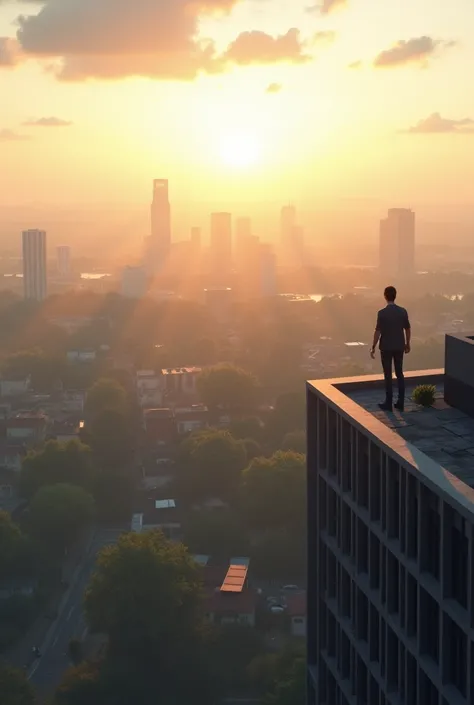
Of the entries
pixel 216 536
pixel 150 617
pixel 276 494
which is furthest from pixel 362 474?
pixel 276 494

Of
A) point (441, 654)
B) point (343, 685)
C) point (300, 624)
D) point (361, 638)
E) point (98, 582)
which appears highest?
point (441, 654)

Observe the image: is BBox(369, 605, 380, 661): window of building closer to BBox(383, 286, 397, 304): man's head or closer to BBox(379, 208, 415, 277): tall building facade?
BBox(383, 286, 397, 304): man's head

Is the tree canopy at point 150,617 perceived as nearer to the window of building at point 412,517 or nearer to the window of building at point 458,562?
the window of building at point 412,517

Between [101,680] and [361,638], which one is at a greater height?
[361,638]

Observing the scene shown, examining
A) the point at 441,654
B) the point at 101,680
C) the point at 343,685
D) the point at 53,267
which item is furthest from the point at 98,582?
the point at 53,267

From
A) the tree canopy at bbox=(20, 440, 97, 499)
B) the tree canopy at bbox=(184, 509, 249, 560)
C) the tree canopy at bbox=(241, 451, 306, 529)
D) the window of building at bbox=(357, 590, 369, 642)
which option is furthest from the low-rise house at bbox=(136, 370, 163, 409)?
the window of building at bbox=(357, 590, 369, 642)

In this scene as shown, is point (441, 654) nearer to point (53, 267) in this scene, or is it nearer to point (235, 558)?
point (235, 558)

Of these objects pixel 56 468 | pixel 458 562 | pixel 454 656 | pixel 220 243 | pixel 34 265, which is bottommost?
pixel 56 468

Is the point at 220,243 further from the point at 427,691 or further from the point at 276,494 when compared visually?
the point at 427,691

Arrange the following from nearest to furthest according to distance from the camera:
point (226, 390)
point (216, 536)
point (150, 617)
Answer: point (150, 617)
point (216, 536)
point (226, 390)
